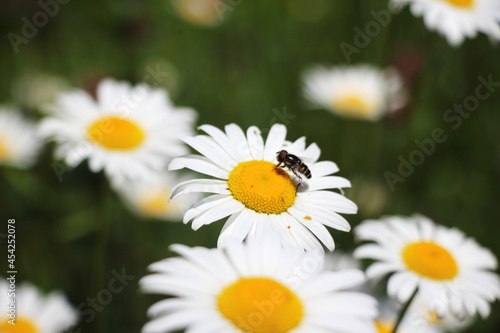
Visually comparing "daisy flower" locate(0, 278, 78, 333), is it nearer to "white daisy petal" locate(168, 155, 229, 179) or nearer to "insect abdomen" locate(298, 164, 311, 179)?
"white daisy petal" locate(168, 155, 229, 179)

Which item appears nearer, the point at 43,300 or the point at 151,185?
the point at 43,300

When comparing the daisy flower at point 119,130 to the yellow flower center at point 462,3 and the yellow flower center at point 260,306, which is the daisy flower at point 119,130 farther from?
the yellow flower center at point 462,3

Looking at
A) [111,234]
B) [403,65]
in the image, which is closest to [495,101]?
[403,65]

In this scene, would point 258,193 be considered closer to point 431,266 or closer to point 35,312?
point 431,266

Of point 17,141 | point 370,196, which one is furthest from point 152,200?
point 370,196

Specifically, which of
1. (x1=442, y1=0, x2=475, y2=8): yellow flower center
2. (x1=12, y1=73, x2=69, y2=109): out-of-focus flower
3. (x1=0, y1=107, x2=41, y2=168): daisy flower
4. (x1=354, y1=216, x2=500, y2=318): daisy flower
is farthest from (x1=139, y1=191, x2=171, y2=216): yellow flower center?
(x1=442, y1=0, x2=475, y2=8): yellow flower center

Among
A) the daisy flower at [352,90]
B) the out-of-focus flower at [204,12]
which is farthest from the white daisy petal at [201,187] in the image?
the out-of-focus flower at [204,12]

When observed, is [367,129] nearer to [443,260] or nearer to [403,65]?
[403,65]
